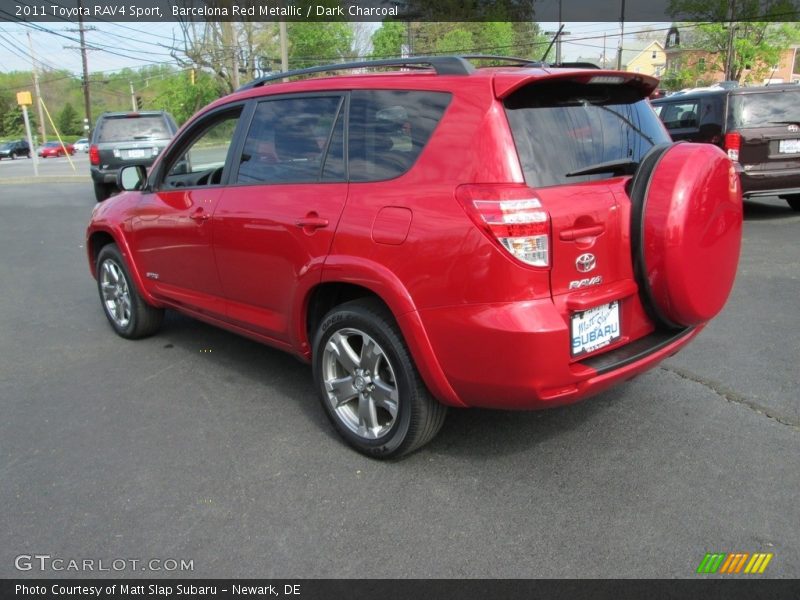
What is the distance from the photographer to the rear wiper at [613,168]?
2.90 meters

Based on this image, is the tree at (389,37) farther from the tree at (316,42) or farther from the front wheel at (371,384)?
the front wheel at (371,384)

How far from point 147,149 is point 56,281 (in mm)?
6860

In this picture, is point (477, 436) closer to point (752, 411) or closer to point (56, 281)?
point (752, 411)

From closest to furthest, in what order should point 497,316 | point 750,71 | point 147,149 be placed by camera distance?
1. point 497,316
2. point 147,149
3. point 750,71

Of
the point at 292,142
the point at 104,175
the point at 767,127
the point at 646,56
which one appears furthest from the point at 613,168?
the point at 646,56

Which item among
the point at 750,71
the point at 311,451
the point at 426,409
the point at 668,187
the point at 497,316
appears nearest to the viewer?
the point at 497,316

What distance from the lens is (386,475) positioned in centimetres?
315

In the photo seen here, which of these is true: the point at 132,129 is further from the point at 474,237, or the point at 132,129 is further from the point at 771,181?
the point at 474,237

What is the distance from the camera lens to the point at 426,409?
9.98 ft

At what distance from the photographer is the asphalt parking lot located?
258 centimetres

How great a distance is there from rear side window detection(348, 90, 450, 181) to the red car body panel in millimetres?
49

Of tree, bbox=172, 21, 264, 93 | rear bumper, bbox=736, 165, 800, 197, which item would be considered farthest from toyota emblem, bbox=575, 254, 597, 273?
tree, bbox=172, 21, 264, 93

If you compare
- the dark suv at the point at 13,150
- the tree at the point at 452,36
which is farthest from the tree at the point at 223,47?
the dark suv at the point at 13,150
